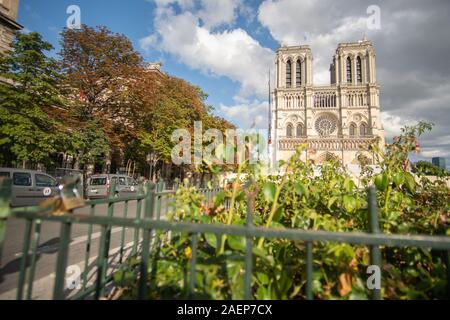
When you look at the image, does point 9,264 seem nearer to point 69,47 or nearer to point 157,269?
point 157,269

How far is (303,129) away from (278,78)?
55.6ft

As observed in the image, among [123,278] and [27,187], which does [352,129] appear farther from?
[123,278]

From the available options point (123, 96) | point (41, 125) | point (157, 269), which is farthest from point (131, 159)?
point (157, 269)

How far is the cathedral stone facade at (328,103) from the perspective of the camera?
211 ft

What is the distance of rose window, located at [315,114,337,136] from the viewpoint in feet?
222

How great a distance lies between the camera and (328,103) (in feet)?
228

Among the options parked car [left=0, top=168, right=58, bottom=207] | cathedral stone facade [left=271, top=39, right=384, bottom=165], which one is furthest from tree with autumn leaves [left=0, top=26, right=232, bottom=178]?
cathedral stone facade [left=271, top=39, right=384, bottom=165]

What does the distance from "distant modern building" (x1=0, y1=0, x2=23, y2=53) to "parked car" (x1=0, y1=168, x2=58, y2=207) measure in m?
13.3

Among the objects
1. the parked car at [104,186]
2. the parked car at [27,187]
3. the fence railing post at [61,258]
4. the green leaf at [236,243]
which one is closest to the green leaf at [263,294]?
the green leaf at [236,243]

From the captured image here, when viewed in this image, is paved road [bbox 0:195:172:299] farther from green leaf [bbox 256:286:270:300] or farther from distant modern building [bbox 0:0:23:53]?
distant modern building [bbox 0:0:23:53]

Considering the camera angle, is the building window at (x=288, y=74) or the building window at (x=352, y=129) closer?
the building window at (x=352, y=129)

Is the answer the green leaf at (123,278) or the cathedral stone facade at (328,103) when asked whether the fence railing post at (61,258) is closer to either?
the green leaf at (123,278)

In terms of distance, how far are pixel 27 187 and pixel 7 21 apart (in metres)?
16.2

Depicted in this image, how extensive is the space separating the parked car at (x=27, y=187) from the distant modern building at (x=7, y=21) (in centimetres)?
1328
